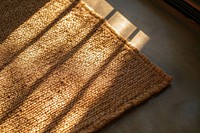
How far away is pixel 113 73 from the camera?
147cm

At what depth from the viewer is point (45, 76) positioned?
1435mm

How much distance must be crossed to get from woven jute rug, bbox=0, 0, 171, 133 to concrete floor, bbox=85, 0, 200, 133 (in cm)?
5

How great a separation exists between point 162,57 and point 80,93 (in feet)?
1.60

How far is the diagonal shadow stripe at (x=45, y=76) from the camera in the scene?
132cm

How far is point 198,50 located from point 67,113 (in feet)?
2.60

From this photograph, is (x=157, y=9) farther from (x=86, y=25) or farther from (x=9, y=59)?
(x=9, y=59)

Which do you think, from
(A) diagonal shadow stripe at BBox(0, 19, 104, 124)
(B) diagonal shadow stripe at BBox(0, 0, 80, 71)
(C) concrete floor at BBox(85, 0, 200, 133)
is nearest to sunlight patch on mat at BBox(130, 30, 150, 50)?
(C) concrete floor at BBox(85, 0, 200, 133)

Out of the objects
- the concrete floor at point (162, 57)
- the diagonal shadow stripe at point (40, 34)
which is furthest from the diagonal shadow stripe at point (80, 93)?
the diagonal shadow stripe at point (40, 34)

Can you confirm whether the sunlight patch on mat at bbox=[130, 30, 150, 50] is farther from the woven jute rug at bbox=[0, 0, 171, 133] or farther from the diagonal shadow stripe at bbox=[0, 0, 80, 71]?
the diagonal shadow stripe at bbox=[0, 0, 80, 71]

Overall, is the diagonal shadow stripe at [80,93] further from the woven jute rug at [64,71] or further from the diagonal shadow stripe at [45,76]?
the diagonal shadow stripe at [45,76]

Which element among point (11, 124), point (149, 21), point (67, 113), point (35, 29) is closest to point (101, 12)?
point (149, 21)

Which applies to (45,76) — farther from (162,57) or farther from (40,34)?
(162,57)

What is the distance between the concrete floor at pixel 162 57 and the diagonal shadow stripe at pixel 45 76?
0.51 ft

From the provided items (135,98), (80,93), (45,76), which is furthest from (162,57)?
(45,76)
